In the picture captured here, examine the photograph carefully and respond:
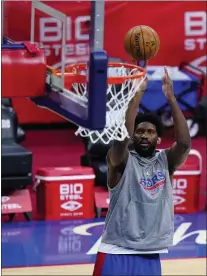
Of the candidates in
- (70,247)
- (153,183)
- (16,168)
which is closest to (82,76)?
(153,183)

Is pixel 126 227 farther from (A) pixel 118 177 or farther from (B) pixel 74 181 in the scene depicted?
(B) pixel 74 181

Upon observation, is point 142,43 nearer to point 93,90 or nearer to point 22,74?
point 22,74

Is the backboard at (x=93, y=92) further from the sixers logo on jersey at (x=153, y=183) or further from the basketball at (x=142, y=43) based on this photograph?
the sixers logo on jersey at (x=153, y=183)

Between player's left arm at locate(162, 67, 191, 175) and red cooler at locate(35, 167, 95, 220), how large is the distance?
13.1ft

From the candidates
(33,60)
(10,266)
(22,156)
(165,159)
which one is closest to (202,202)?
(22,156)

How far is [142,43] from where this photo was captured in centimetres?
507

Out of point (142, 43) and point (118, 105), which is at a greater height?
point (142, 43)

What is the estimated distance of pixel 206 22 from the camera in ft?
40.5

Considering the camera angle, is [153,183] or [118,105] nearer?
[118,105]

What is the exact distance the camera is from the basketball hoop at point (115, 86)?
4.65 meters

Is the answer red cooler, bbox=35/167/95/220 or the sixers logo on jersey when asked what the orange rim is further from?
red cooler, bbox=35/167/95/220

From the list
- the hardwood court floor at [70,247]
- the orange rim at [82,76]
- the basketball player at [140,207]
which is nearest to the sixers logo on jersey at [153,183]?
the basketball player at [140,207]

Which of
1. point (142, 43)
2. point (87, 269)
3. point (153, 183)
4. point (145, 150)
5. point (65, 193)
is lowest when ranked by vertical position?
point (87, 269)

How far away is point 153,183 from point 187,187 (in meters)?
4.42
